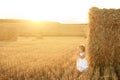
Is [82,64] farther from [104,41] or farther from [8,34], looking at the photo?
[8,34]

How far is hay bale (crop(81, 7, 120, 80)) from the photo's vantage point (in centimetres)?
1208

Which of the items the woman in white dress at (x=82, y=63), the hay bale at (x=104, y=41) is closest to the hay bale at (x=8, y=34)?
the hay bale at (x=104, y=41)

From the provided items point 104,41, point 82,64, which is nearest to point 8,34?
point 104,41

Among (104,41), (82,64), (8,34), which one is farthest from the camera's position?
(8,34)

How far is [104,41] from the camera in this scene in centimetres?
1211

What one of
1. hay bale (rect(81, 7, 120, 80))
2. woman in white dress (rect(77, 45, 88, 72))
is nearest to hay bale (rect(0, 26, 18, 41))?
hay bale (rect(81, 7, 120, 80))

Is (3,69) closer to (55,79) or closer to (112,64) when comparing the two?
(55,79)

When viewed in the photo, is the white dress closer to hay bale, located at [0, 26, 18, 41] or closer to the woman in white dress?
the woman in white dress

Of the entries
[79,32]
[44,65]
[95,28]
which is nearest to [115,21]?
[95,28]

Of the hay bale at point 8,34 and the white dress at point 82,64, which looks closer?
the white dress at point 82,64

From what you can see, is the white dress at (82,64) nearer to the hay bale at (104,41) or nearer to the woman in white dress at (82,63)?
the woman in white dress at (82,63)

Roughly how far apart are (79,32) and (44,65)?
103 feet

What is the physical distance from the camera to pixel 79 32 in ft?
144

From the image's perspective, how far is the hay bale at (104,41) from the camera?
12.1 metres
